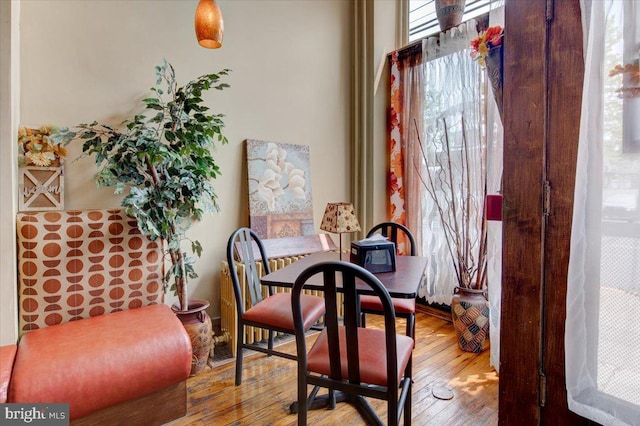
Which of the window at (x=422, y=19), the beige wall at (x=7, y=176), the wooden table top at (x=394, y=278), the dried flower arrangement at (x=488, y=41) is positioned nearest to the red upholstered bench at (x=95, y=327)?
the beige wall at (x=7, y=176)

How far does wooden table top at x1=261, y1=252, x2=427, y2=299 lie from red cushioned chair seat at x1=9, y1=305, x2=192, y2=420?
619 millimetres

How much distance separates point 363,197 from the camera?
11.4 feet

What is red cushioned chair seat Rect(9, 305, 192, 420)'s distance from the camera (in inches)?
55.6

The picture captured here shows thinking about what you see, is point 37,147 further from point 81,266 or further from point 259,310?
point 259,310

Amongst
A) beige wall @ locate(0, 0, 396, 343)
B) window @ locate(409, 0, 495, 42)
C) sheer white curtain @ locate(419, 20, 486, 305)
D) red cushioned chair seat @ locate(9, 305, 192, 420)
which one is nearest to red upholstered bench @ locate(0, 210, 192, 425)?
red cushioned chair seat @ locate(9, 305, 192, 420)

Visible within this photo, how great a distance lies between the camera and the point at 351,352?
51.8 inches

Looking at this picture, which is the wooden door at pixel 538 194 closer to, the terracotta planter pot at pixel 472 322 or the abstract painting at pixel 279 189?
the terracotta planter pot at pixel 472 322

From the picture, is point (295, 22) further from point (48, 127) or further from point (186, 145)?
point (48, 127)

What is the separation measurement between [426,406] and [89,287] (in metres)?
2.17

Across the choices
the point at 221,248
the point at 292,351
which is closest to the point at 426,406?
the point at 292,351

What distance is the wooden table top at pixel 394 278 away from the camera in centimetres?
158
